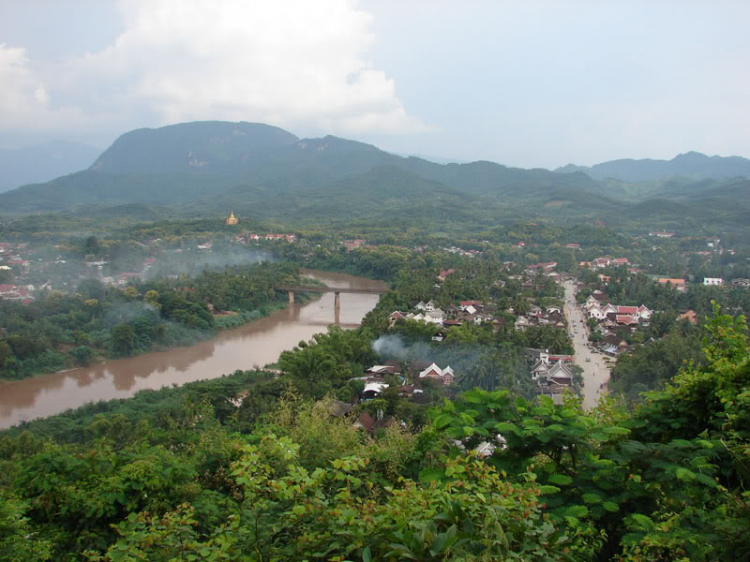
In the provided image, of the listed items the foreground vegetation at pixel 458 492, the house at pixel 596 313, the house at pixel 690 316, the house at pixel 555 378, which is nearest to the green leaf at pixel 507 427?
the foreground vegetation at pixel 458 492

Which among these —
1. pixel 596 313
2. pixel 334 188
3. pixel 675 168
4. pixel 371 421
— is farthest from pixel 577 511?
pixel 675 168

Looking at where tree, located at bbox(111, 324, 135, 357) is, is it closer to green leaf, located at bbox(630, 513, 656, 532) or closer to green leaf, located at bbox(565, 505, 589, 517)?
green leaf, located at bbox(565, 505, 589, 517)

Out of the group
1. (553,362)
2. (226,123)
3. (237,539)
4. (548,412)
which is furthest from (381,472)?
(226,123)

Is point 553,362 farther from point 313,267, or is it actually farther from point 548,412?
point 313,267

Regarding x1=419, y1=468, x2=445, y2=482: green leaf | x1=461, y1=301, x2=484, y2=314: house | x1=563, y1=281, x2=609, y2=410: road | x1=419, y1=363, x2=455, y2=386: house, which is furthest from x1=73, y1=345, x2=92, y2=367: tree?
x1=419, y1=468, x2=445, y2=482: green leaf

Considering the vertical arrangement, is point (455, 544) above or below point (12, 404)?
above
